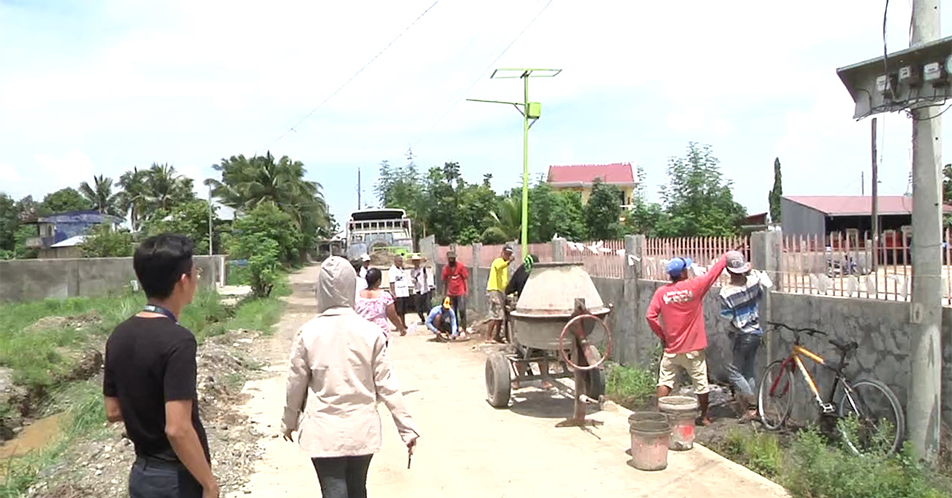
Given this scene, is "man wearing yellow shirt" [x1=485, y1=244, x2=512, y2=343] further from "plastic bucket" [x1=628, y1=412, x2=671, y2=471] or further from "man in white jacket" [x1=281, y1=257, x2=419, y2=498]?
"man in white jacket" [x1=281, y1=257, x2=419, y2=498]

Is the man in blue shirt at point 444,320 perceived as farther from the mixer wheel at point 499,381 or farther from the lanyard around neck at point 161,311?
the lanyard around neck at point 161,311

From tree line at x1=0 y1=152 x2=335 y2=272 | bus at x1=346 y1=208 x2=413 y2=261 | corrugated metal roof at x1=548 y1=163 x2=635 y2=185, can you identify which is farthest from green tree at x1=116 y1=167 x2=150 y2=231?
bus at x1=346 y1=208 x2=413 y2=261

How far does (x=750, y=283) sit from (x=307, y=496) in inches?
175

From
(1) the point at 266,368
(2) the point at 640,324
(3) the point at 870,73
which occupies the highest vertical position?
(3) the point at 870,73

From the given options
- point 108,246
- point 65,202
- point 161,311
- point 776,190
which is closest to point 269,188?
point 108,246

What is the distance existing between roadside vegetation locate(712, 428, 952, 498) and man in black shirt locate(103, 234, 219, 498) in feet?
13.7

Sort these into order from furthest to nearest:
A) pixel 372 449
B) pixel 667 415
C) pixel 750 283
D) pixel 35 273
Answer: pixel 35 273 < pixel 750 283 < pixel 667 415 < pixel 372 449

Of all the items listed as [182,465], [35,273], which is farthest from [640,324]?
[35,273]

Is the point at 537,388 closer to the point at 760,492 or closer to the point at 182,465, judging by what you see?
the point at 760,492

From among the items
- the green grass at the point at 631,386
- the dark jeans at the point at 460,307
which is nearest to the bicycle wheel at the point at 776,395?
the green grass at the point at 631,386

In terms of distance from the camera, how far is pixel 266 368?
495 inches

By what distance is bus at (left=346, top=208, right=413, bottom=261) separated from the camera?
29062 millimetres

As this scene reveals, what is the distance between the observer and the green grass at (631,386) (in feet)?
29.6

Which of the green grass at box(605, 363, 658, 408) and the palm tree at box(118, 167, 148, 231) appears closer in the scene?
the green grass at box(605, 363, 658, 408)
